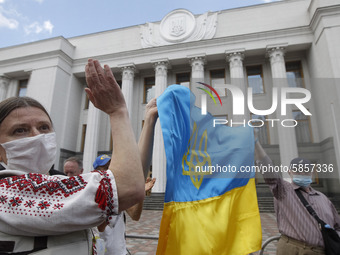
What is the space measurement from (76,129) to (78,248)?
22.0 meters

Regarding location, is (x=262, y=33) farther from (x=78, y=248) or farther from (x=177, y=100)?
(x=78, y=248)

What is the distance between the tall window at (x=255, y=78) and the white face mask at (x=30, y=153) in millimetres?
18572

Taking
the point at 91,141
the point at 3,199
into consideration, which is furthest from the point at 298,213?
the point at 91,141

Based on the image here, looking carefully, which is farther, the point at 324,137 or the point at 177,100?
the point at 324,137

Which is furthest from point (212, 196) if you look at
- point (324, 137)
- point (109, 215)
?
point (324, 137)

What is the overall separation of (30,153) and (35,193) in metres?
0.30

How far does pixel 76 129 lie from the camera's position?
2131 centimetres

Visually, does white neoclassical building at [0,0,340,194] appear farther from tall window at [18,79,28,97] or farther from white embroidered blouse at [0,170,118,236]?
white embroidered blouse at [0,170,118,236]

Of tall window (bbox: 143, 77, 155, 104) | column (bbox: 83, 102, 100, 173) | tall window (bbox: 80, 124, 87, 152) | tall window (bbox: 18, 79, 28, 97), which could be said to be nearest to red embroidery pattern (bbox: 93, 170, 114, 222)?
column (bbox: 83, 102, 100, 173)

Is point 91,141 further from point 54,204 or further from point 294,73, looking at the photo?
point 54,204

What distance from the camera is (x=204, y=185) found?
1755 millimetres

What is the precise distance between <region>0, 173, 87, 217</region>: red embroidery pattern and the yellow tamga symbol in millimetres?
986

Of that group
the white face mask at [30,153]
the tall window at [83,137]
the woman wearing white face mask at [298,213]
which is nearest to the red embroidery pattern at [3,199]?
the white face mask at [30,153]

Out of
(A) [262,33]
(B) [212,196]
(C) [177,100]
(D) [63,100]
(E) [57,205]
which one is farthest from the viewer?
(D) [63,100]
